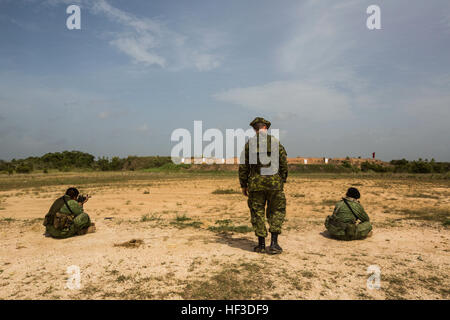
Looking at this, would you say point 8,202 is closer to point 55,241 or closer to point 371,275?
point 55,241

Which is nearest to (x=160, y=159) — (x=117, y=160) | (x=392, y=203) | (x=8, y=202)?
(x=117, y=160)

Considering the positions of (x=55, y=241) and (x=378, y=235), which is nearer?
(x=55, y=241)

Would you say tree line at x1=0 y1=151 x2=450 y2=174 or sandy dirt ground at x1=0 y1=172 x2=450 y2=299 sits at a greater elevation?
tree line at x1=0 y1=151 x2=450 y2=174

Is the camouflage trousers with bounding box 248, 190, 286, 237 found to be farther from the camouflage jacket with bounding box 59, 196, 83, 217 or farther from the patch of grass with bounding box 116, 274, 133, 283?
the camouflage jacket with bounding box 59, 196, 83, 217

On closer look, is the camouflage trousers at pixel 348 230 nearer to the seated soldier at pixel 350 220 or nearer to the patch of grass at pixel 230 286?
the seated soldier at pixel 350 220

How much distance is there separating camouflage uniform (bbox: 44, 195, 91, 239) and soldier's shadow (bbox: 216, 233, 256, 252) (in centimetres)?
302

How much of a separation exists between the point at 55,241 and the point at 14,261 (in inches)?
49.1

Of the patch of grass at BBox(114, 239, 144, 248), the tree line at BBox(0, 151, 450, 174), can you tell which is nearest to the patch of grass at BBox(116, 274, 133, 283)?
the patch of grass at BBox(114, 239, 144, 248)

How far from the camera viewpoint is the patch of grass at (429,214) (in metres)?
8.16

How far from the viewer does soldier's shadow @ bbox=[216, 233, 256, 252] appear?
548cm

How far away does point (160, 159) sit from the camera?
175 feet

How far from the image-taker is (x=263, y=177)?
16.1ft

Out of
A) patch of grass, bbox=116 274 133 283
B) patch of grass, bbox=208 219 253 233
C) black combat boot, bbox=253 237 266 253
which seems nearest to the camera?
patch of grass, bbox=116 274 133 283

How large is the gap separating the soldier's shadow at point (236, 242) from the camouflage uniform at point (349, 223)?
173 centimetres
